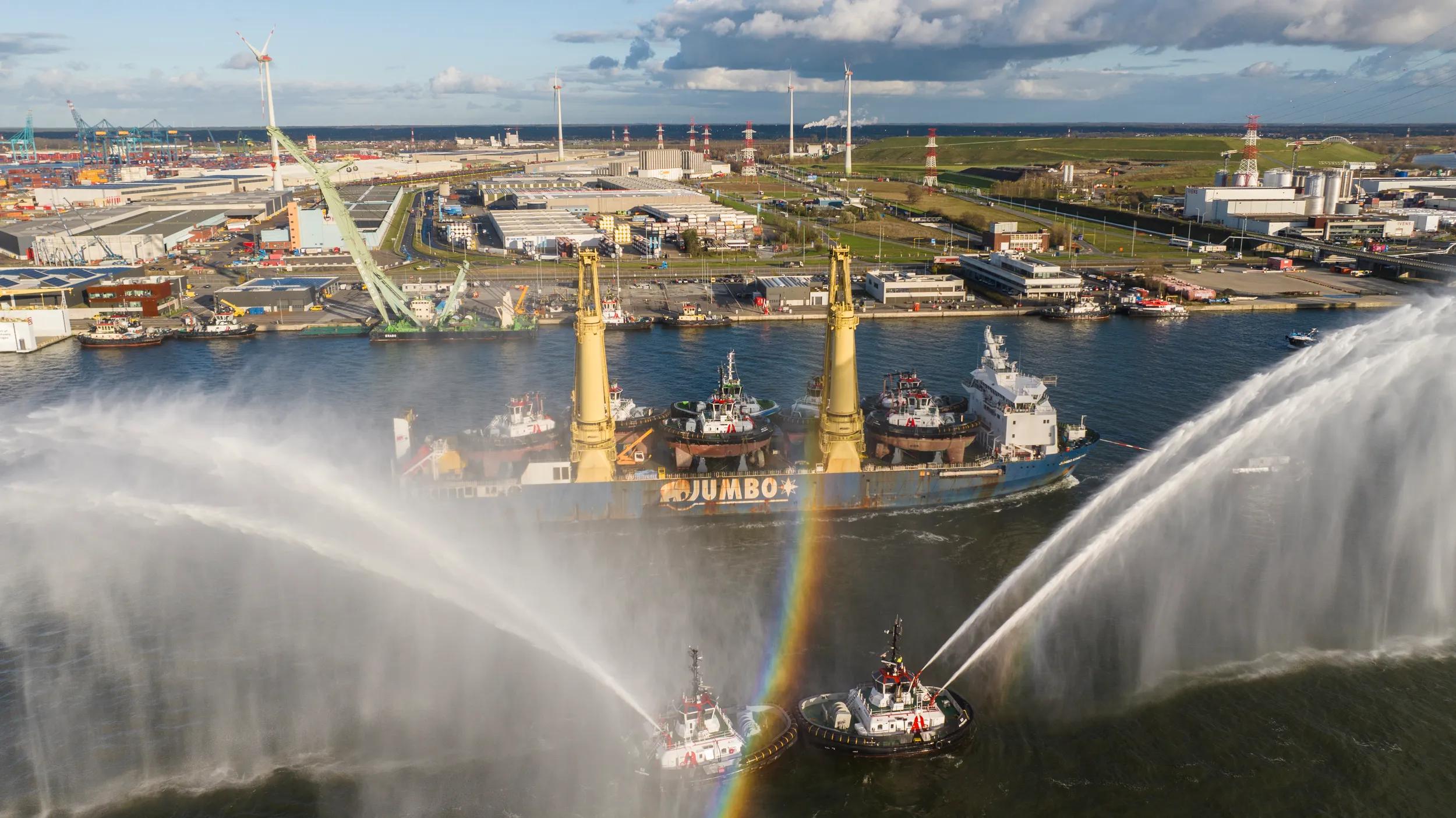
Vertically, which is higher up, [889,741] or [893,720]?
[893,720]

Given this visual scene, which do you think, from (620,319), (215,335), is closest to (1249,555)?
(620,319)

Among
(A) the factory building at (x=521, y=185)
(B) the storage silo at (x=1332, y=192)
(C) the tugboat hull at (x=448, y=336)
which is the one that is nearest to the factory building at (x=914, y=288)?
(C) the tugboat hull at (x=448, y=336)

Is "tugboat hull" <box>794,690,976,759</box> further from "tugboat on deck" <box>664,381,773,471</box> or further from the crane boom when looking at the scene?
the crane boom

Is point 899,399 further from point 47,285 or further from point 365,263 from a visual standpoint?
point 47,285

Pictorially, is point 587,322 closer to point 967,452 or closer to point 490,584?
point 490,584

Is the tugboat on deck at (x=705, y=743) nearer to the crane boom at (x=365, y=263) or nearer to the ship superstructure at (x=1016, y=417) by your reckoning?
the ship superstructure at (x=1016, y=417)

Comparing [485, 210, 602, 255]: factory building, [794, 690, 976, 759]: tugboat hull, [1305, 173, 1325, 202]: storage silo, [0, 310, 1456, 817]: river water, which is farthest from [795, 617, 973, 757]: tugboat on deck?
[1305, 173, 1325, 202]: storage silo

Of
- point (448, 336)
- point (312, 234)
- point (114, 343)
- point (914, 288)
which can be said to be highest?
point (312, 234)
